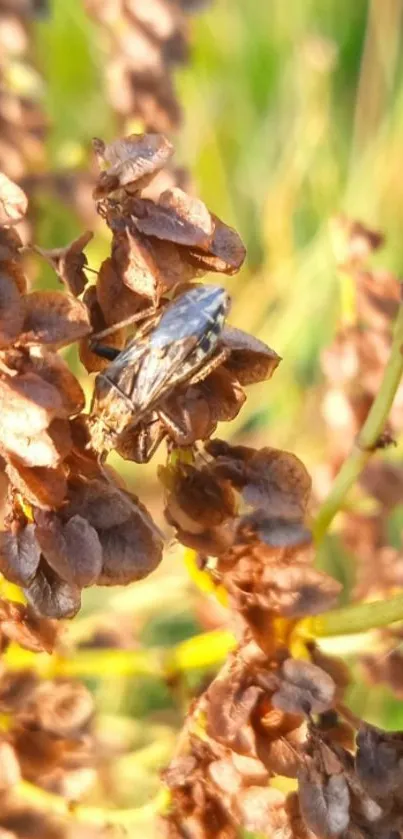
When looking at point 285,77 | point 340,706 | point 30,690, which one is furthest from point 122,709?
point 285,77

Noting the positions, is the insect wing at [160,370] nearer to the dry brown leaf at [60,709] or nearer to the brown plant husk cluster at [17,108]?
the dry brown leaf at [60,709]

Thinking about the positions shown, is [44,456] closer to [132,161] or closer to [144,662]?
[132,161]

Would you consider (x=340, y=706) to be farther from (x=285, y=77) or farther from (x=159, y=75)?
(x=285, y=77)

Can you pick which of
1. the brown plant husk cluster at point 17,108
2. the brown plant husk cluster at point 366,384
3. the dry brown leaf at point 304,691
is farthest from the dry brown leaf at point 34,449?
the brown plant husk cluster at point 17,108

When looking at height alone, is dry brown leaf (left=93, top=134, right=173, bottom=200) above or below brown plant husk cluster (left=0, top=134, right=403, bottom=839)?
above

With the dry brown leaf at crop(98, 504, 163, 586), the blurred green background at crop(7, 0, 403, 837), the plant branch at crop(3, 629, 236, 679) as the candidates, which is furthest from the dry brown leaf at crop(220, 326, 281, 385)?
the blurred green background at crop(7, 0, 403, 837)

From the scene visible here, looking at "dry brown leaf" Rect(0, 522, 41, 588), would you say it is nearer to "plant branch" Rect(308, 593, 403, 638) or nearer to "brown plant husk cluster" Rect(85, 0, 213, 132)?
"plant branch" Rect(308, 593, 403, 638)
